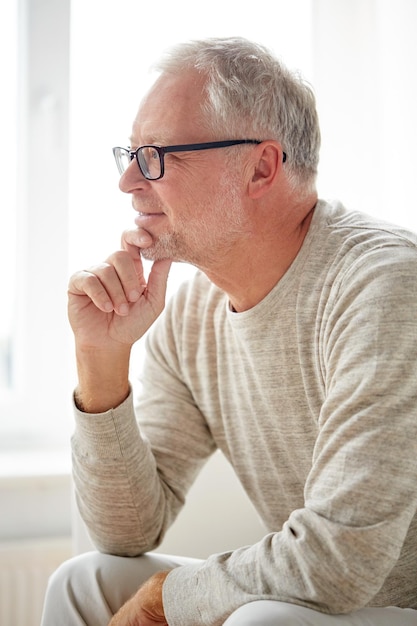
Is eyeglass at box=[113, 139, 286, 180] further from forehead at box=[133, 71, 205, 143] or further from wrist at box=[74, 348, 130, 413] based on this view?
wrist at box=[74, 348, 130, 413]

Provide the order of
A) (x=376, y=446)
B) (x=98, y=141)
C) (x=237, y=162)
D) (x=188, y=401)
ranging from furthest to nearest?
(x=98, y=141)
(x=188, y=401)
(x=237, y=162)
(x=376, y=446)

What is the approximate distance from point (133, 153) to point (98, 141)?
32.7 inches

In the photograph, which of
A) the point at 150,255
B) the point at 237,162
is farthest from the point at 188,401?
the point at 237,162

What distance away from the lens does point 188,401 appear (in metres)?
1.64

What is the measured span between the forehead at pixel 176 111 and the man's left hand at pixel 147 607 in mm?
761

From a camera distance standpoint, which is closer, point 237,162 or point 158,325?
point 237,162

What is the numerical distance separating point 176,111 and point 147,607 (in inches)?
33.5

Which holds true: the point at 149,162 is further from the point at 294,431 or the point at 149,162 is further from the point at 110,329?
the point at 294,431

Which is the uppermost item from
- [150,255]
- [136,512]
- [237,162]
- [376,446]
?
[237,162]

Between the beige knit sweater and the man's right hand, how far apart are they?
0.15 feet

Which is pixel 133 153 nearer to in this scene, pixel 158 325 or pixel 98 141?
pixel 158 325

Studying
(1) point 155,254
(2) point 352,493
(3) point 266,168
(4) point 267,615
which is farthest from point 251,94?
(4) point 267,615

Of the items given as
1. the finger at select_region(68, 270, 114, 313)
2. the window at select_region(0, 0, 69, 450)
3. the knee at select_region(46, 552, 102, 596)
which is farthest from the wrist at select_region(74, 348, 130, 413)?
the window at select_region(0, 0, 69, 450)

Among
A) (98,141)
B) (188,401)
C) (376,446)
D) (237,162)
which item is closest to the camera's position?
(376,446)
